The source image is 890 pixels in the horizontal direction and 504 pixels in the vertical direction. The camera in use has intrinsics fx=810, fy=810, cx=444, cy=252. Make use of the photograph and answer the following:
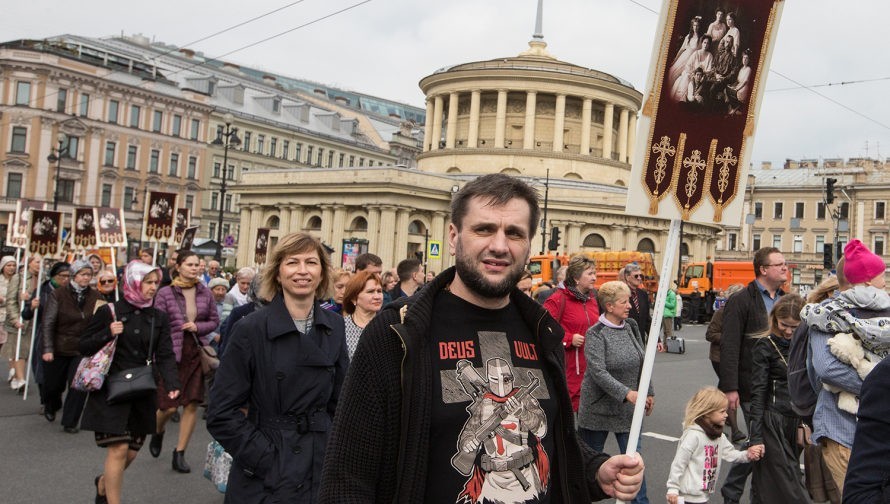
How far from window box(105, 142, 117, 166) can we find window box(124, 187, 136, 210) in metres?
2.53

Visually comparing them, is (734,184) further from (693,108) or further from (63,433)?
(63,433)

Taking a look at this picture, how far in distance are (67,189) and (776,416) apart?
67.2 metres

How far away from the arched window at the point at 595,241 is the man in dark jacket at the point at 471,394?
5877 centimetres

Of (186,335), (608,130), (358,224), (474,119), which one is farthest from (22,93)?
(186,335)

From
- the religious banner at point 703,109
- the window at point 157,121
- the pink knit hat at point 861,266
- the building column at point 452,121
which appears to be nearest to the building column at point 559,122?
the building column at point 452,121

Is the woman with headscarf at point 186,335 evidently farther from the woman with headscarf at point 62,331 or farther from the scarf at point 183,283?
the woman with headscarf at point 62,331

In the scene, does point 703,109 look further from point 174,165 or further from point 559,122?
point 174,165

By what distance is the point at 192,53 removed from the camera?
3349 inches

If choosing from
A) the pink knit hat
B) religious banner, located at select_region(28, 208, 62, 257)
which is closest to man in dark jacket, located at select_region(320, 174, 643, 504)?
the pink knit hat

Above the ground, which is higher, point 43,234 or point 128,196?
point 128,196

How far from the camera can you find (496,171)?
5747 centimetres

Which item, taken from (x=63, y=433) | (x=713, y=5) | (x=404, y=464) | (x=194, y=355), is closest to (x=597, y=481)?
(x=404, y=464)

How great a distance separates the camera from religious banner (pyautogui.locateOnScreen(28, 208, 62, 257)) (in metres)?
13.7

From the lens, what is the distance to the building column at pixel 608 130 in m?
72.3
